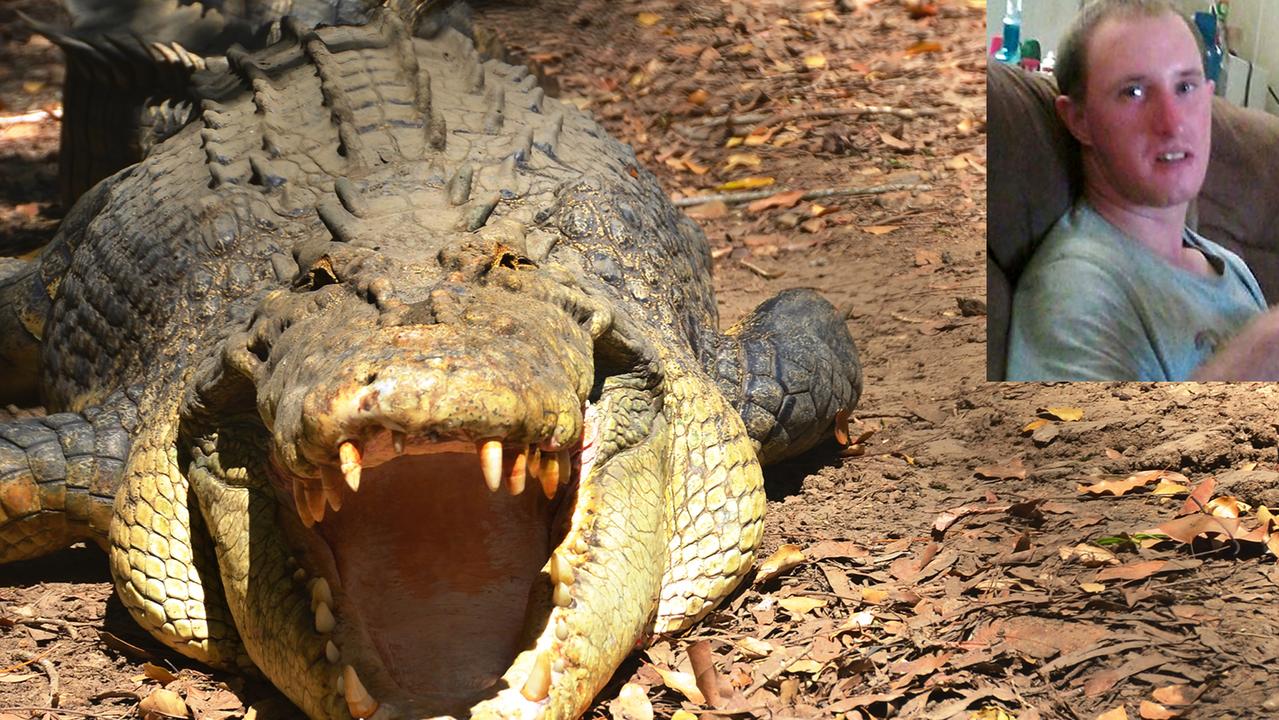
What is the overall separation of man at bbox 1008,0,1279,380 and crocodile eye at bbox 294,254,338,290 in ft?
5.55

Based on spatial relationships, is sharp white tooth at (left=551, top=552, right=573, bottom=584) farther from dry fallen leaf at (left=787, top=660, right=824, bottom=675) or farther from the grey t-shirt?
the grey t-shirt

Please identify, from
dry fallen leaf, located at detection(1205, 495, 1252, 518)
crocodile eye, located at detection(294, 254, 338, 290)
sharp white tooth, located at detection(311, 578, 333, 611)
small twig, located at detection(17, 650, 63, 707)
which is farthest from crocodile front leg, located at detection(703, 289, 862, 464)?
small twig, located at detection(17, 650, 63, 707)

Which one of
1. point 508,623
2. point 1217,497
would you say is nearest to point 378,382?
point 508,623

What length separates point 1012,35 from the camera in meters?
3.32

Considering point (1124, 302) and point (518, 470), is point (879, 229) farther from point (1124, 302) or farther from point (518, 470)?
point (518, 470)

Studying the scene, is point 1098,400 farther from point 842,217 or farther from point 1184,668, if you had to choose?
point 842,217

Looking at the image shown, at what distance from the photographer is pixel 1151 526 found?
2.97 meters

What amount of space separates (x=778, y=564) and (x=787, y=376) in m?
0.63

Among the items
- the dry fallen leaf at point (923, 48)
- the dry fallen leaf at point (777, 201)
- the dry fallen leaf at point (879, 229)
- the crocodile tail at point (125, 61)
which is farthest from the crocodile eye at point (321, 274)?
the dry fallen leaf at point (923, 48)

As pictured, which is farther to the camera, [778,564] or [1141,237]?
[1141,237]

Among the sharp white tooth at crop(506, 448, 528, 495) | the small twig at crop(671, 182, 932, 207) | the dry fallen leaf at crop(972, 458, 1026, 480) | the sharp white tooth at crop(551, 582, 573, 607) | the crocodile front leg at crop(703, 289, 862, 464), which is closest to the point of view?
the sharp white tooth at crop(506, 448, 528, 495)

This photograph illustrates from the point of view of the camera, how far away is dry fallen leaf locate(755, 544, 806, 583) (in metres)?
3.10

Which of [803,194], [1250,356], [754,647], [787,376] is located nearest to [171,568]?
[754,647]

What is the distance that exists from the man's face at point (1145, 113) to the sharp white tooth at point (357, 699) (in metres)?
2.03
